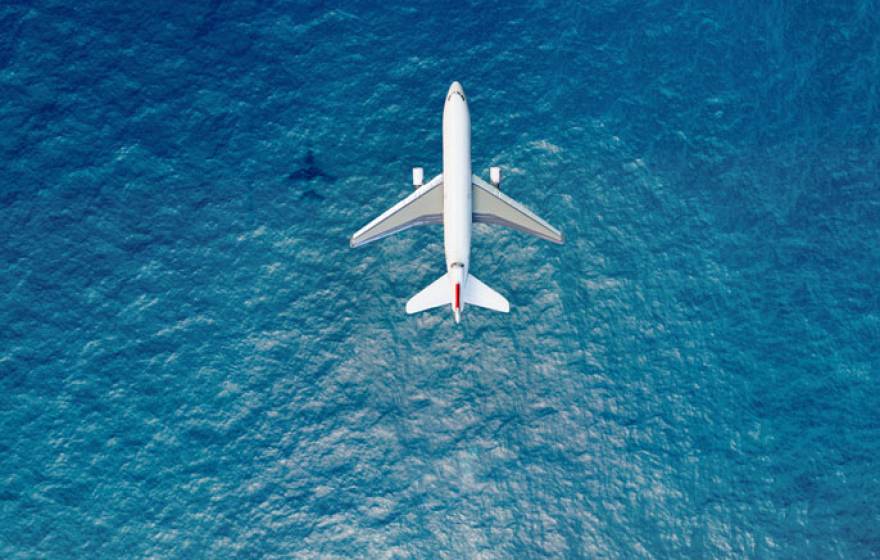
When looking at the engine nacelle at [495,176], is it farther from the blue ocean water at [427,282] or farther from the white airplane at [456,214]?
the blue ocean water at [427,282]

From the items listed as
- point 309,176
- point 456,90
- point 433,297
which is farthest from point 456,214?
point 309,176

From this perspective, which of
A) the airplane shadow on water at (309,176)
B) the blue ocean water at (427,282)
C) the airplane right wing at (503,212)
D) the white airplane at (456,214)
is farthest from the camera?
the airplane shadow on water at (309,176)

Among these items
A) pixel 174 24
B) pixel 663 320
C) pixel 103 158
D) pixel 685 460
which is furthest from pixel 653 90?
pixel 103 158

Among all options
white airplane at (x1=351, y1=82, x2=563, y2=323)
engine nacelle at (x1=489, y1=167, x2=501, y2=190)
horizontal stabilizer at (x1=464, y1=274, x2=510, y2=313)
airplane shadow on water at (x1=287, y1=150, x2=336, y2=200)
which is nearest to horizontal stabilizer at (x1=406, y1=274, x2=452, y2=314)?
white airplane at (x1=351, y1=82, x2=563, y2=323)

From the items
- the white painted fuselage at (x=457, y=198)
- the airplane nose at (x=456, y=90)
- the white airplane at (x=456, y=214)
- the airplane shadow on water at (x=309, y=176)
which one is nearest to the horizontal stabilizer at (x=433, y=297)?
the white airplane at (x=456, y=214)

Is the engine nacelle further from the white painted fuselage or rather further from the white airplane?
the white painted fuselage

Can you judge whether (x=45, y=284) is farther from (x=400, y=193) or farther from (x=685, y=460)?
(x=685, y=460)

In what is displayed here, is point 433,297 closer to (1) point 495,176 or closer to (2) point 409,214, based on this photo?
(2) point 409,214
